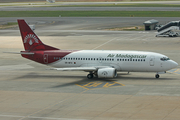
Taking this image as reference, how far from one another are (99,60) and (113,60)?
7.05 ft

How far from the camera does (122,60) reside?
1994 inches

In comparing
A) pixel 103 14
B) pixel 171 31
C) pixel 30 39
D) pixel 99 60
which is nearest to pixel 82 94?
pixel 99 60

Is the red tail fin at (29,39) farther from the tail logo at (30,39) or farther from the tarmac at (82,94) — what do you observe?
the tarmac at (82,94)

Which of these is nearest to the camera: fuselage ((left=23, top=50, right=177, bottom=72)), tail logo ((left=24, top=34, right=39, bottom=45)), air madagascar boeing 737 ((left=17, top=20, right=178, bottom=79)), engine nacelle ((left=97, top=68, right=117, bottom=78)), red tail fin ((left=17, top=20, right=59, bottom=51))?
engine nacelle ((left=97, top=68, right=117, bottom=78))

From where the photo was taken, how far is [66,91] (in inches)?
1711

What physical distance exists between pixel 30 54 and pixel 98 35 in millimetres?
50972

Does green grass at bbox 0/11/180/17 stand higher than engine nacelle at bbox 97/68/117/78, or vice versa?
green grass at bbox 0/11/180/17

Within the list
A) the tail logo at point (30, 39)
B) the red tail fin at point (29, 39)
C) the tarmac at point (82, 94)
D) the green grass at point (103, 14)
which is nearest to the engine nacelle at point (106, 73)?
the tarmac at point (82, 94)

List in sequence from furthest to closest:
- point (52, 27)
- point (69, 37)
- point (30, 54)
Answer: point (52, 27) → point (69, 37) → point (30, 54)

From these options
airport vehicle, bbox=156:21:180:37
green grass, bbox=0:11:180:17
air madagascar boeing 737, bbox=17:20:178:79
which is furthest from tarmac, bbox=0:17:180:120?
green grass, bbox=0:11:180:17

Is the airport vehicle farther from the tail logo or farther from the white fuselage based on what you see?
the tail logo

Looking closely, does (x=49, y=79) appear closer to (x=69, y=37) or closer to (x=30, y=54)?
(x=30, y=54)

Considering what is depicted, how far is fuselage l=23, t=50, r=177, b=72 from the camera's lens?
49.9 m

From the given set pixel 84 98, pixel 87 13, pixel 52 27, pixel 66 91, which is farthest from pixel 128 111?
pixel 87 13
